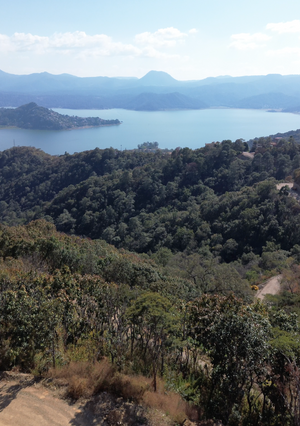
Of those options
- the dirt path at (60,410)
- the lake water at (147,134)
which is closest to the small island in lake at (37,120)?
the lake water at (147,134)

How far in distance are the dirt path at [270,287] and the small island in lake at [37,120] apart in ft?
410

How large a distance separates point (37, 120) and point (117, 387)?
452ft

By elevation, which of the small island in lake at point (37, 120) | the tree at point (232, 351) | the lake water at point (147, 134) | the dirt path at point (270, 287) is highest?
the small island in lake at point (37, 120)

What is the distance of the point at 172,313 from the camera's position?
5828 mm

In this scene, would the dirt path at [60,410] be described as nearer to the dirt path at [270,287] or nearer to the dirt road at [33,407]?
the dirt road at [33,407]

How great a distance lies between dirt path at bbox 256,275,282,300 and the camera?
616 inches

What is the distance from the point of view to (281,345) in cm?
461

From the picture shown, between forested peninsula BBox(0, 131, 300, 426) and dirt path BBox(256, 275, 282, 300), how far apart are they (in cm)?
38

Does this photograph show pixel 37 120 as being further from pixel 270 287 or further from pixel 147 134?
pixel 270 287

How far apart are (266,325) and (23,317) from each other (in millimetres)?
4315

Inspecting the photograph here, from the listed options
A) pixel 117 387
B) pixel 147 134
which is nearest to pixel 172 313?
pixel 117 387

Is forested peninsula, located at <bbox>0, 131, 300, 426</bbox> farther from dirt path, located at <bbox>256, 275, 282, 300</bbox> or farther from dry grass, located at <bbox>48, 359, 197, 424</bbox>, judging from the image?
dirt path, located at <bbox>256, 275, 282, 300</bbox>

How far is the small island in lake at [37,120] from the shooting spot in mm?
126375

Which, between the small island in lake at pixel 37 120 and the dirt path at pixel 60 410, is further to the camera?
the small island in lake at pixel 37 120
